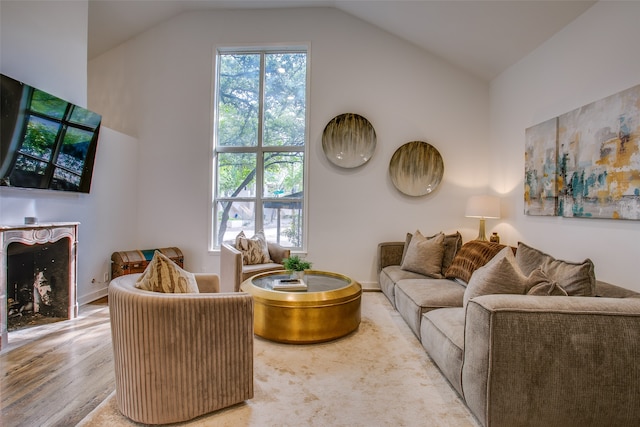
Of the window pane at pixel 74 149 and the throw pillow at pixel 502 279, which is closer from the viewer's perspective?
the throw pillow at pixel 502 279

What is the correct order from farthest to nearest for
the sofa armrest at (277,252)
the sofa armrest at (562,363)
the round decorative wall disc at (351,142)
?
the round decorative wall disc at (351,142)
the sofa armrest at (277,252)
the sofa armrest at (562,363)

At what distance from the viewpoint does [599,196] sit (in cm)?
244

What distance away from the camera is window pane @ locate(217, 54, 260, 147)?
467 cm

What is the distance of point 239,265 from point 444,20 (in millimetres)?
3604

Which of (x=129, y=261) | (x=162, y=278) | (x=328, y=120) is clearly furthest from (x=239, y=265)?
(x=328, y=120)

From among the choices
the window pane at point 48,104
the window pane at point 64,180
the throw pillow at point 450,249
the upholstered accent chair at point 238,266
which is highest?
the window pane at point 48,104

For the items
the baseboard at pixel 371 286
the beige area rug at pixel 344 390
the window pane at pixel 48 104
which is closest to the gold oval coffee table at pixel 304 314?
the beige area rug at pixel 344 390

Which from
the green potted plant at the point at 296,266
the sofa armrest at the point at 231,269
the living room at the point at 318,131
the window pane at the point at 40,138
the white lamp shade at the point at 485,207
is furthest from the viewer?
the living room at the point at 318,131

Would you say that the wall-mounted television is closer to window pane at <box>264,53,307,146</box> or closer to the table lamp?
window pane at <box>264,53,307,146</box>

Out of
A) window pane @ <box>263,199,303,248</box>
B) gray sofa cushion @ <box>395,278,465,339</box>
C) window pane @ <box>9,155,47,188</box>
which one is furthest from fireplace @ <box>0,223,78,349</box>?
gray sofa cushion @ <box>395,278,465,339</box>

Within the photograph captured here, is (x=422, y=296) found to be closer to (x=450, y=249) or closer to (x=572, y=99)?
(x=450, y=249)

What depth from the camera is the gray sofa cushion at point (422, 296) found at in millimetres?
2578

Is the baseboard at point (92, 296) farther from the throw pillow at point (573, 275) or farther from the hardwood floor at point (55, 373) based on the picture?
the throw pillow at point (573, 275)

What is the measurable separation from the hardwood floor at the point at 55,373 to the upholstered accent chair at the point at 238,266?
116 centimetres
